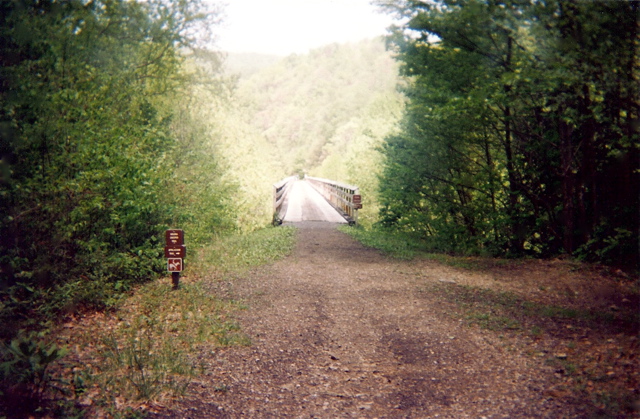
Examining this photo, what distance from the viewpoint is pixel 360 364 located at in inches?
173

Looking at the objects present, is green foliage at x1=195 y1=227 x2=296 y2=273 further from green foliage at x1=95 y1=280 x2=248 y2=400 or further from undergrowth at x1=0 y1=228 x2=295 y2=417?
green foliage at x1=95 y1=280 x2=248 y2=400

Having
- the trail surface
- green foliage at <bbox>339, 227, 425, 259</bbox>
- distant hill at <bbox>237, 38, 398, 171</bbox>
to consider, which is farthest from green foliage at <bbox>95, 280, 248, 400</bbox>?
distant hill at <bbox>237, 38, 398, 171</bbox>

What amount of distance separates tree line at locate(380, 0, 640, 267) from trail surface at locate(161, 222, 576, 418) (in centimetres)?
388

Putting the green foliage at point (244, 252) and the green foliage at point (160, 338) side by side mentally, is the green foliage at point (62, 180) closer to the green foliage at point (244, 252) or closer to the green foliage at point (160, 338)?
the green foliage at point (160, 338)

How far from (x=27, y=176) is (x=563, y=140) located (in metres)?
8.95

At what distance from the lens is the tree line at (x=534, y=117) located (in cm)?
670

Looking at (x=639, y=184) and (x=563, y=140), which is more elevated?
(x=563, y=140)

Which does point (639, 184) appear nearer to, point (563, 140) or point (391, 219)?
point (563, 140)

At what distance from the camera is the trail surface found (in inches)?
139

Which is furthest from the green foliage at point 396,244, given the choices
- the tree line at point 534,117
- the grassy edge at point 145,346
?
the grassy edge at point 145,346

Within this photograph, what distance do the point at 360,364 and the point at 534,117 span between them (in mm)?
7442

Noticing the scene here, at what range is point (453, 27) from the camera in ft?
29.0

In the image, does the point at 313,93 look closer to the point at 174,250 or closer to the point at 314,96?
the point at 314,96

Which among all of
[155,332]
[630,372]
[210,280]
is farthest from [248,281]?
[630,372]
